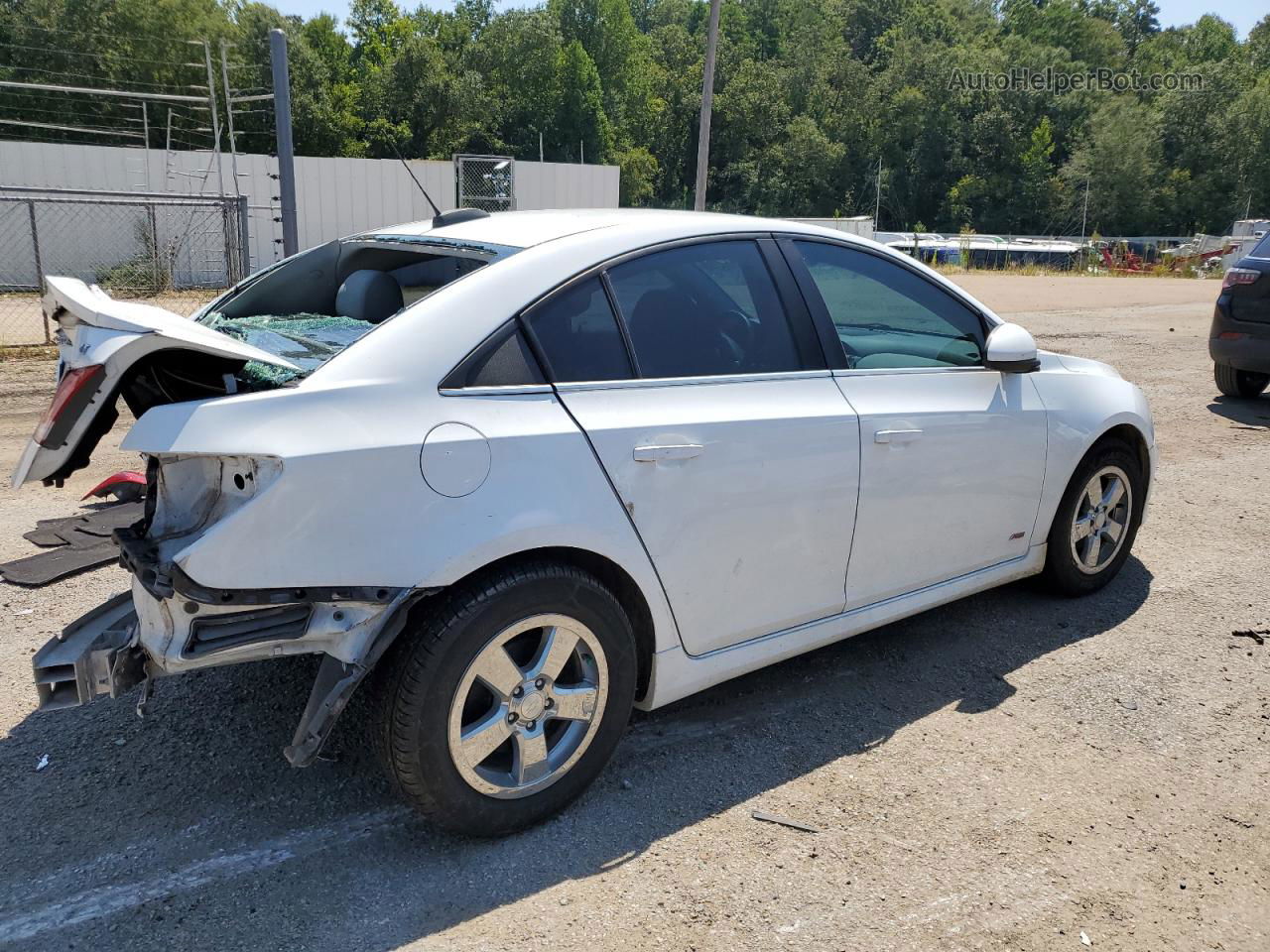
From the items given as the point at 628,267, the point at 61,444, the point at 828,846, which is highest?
the point at 628,267

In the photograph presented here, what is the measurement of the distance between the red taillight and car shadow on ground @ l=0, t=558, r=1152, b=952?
1131mm

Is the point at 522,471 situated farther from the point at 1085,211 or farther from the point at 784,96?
the point at 784,96

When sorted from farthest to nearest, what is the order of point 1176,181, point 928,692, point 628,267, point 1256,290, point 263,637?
point 1176,181, point 1256,290, point 928,692, point 628,267, point 263,637

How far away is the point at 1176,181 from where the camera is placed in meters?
83.8

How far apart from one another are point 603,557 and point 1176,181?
95.2m

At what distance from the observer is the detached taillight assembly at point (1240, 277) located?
923 centimetres

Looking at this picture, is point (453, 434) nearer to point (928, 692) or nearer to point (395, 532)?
point (395, 532)

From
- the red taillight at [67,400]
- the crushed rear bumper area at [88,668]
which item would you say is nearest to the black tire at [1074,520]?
the crushed rear bumper area at [88,668]

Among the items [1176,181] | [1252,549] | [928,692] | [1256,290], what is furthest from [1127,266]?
[1176,181]

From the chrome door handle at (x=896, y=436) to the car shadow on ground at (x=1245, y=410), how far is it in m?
6.76

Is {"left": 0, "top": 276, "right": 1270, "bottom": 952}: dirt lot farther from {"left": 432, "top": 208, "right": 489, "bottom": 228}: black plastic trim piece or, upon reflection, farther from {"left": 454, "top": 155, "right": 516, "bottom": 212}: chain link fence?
{"left": 454, "top": 155, "right": 516, "bottom": 212}: chain link fence

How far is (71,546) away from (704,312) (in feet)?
8.40

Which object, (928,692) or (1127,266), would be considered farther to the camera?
(1127,266)

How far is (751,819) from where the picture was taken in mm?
3070
